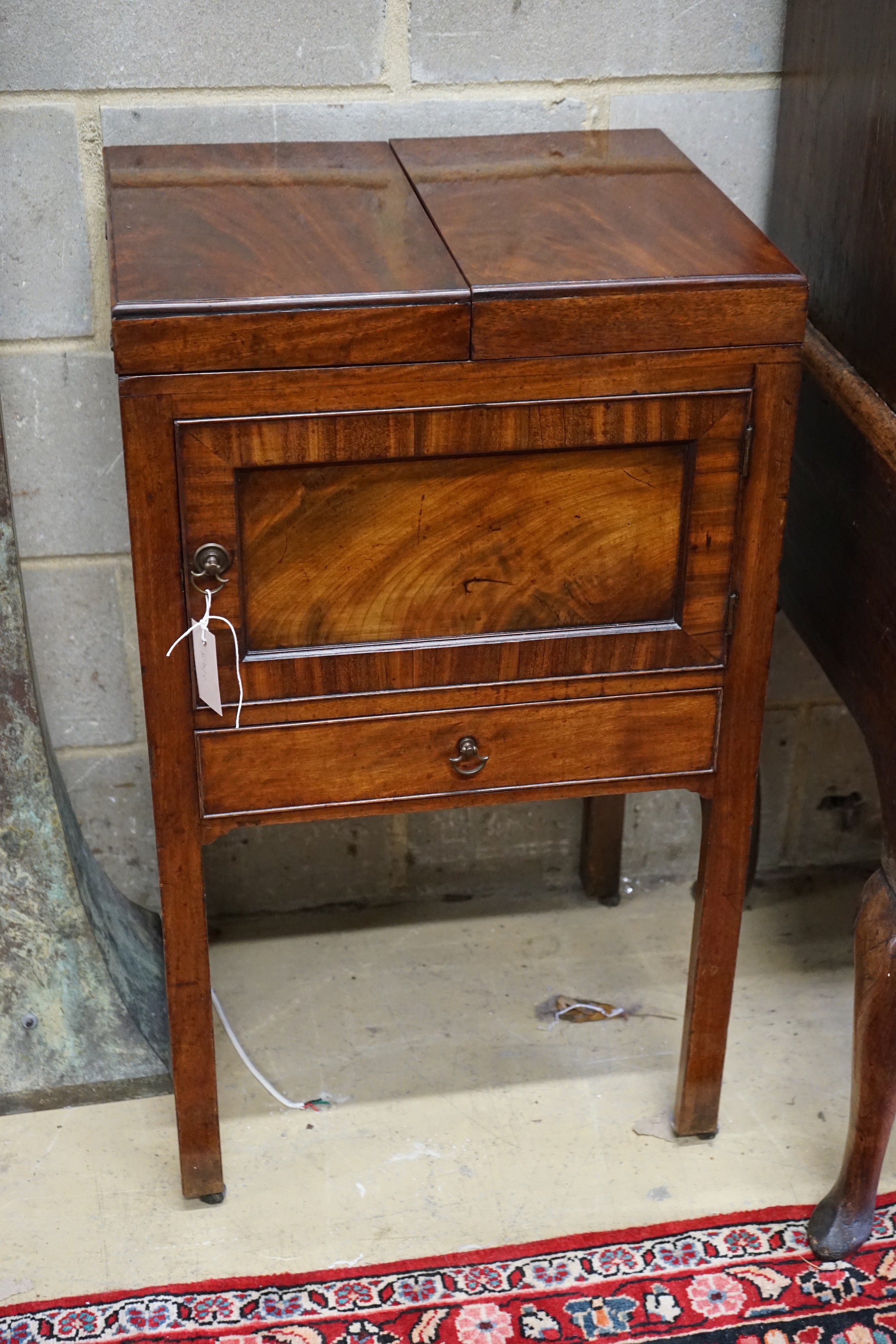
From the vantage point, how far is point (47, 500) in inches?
67.8

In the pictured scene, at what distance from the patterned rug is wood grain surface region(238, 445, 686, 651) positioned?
25.9 inches

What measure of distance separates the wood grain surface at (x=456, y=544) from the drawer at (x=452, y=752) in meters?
0.09

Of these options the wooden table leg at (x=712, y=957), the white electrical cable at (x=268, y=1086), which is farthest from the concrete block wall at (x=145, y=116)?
the wooden table leg at (x=712, y=957)

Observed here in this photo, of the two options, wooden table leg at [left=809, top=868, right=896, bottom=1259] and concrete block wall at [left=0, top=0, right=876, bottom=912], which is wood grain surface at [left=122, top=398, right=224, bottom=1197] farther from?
wooden table leg at [left=809, top=868, right=896, bottom=1259]

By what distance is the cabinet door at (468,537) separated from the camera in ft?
4.05

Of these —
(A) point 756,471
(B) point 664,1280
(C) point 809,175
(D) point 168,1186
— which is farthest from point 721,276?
(D) point 168,1186

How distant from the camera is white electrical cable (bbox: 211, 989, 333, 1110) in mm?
1708

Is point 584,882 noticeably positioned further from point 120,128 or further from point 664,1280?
point 120,128

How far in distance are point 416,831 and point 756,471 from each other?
2.84ft

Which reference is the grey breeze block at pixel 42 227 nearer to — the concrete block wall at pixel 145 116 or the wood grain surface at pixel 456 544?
the concrete block wall at pixel 145 116

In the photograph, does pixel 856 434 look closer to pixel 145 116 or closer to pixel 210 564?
pixel 210 564

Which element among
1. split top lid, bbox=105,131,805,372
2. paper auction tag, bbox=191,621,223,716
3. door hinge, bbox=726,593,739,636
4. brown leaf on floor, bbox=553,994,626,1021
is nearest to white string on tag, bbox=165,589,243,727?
paper auction tag, bbox=191,621,223,716

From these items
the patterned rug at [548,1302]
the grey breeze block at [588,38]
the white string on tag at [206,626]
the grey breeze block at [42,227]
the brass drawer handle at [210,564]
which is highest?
the grey breeze block at [588,38]

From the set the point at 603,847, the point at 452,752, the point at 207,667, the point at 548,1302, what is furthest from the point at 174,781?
the point at 603,847
